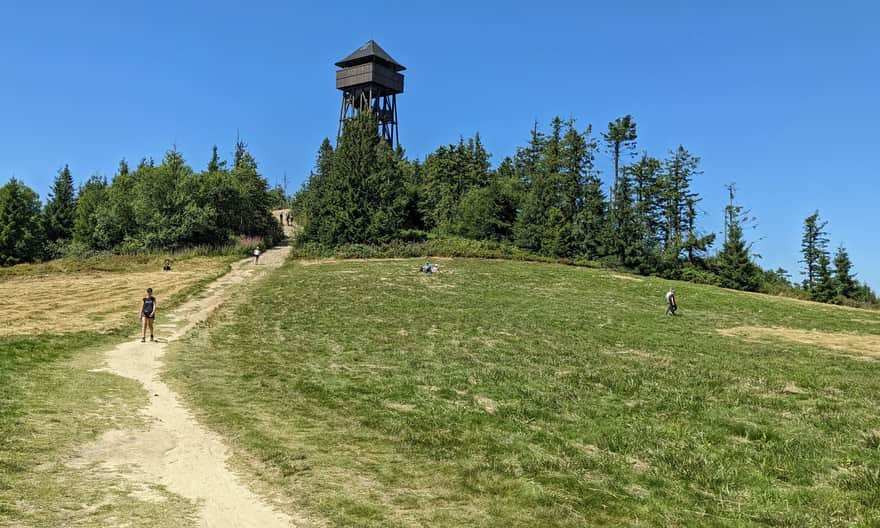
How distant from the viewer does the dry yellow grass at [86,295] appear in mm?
24812

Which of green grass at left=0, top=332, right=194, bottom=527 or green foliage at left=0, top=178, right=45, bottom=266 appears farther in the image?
green foliage at left=0, top=178, right=45, bottom=266

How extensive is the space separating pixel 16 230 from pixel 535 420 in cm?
8529

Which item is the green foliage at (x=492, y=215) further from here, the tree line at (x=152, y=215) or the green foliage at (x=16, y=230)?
the green foliage at (x=16, y=230)

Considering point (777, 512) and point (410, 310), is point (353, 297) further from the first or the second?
point (777, 512)

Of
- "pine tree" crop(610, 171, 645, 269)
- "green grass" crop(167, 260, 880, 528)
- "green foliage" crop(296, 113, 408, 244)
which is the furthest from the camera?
"pine tree" crop(610, 171, 645, 269)

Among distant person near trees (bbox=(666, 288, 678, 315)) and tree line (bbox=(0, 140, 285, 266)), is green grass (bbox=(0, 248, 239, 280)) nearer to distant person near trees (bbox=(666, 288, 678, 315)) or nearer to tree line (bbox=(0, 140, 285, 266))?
tree line (bbox=(0, 140, 285, 266))

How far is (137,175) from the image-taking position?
7256cm

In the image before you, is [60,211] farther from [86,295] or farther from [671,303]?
[671,303]

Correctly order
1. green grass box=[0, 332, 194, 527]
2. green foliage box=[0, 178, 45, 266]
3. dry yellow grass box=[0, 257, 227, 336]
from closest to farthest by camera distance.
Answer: green grass box=[0, 332, 194, 527] < dry yellow grass box=[0, 257, 227, 336] < green foliage box=[0, 178, 45, 266]

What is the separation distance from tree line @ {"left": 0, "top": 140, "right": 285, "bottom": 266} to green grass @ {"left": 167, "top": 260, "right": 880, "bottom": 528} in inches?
1586

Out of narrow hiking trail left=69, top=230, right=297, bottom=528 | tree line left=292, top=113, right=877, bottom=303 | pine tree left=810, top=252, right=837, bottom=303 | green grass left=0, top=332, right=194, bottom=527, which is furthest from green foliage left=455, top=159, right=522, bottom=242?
narrow hiking trail left=69, top=230, right=297, bottom=528

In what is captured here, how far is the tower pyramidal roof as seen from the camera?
261 ft

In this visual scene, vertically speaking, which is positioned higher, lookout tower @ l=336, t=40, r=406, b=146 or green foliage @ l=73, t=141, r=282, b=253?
lookout tower @ l=336, t=40, r=406, b=146

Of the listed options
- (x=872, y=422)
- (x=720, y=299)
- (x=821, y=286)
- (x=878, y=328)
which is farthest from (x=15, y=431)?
(x=821, y=286)
